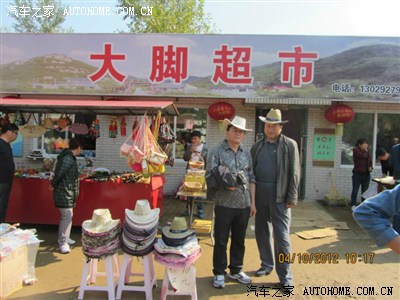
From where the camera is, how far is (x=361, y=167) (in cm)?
735

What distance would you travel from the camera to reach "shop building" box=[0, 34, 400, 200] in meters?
7.50

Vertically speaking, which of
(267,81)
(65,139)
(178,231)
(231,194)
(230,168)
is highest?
(267,81)

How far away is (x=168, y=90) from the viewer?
25.5ft

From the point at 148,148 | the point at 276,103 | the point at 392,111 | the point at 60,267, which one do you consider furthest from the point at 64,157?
the point at 392,111

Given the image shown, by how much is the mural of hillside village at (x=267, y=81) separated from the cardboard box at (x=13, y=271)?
16.5ft

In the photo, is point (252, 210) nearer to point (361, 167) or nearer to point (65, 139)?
point (361, 167)

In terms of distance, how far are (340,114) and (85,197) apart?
591cm

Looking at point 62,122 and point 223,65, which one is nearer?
point 62,122

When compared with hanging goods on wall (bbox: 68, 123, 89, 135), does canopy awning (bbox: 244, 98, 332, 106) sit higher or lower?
higher

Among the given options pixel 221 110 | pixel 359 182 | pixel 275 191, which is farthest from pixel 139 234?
pixel 359 182

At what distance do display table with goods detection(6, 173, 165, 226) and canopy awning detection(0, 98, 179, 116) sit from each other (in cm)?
123

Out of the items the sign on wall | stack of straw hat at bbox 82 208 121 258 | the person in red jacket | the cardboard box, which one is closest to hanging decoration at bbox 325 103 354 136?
the sign on wall

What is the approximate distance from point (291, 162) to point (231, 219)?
97cm

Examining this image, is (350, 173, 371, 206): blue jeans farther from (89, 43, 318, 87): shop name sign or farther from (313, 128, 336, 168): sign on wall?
(89, 43, 318, 87): shop name sign
